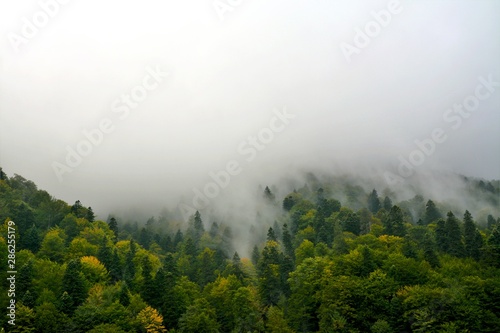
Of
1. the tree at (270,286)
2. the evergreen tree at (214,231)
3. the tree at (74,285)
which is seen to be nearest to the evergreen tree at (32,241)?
the tree at (74,285)

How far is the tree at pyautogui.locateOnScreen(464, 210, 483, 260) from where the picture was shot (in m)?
87.5

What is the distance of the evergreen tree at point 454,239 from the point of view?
3546 inches

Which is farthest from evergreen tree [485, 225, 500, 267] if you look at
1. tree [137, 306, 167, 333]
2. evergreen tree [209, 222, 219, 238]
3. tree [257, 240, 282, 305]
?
evergreen tree [209, 222, 219, 238]

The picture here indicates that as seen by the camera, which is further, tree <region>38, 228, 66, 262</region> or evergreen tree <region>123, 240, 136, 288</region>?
tree <region>38, 228, 66, 262</region>

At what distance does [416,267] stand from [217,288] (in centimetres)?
4053

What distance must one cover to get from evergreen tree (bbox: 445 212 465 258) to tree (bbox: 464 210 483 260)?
124 cm

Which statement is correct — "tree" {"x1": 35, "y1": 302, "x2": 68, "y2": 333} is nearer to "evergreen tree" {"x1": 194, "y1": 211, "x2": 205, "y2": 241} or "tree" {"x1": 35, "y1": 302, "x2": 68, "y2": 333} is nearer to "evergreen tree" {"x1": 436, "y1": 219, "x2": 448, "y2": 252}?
"evergreen tree" {"x1": 436, "y1": 219, "x2": 448, "y2": 252}

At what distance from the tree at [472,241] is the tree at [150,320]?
66.4 metres

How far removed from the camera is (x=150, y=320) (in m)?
73.1

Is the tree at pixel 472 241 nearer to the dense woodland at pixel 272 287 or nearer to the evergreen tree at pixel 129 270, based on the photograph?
the dense woodland at pixel 272 287

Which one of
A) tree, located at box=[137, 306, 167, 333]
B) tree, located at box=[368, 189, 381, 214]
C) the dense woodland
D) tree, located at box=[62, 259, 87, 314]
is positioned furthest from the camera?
tree, located at box=[368, 189, 381, 214]

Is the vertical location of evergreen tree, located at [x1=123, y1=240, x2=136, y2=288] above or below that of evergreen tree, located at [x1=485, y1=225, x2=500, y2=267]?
above

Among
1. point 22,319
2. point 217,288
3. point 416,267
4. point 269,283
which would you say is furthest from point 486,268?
point 22,319


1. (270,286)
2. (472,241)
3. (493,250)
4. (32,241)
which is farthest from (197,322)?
(472,241)
